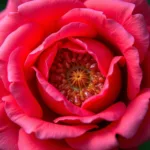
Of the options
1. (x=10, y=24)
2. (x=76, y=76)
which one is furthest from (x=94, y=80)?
(x=10, y=24)

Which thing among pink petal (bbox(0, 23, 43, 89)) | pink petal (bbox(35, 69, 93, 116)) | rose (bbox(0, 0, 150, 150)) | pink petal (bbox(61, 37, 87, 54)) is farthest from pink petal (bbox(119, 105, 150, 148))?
pink petal (bbox(0, 23, 43, 89))

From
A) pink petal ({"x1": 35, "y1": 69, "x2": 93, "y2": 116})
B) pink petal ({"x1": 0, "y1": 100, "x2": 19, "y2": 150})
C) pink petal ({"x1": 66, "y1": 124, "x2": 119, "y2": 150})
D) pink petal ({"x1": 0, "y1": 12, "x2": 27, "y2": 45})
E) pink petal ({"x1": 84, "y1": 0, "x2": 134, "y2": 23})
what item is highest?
pink petal ({"x1": 84, "y1": 0, "x2": 134, "y2": 23})

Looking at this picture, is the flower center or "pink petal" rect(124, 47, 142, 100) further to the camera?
the flower center

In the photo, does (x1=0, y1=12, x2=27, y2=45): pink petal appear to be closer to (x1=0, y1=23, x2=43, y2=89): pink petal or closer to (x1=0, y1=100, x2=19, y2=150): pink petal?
(x1=0, y1=23, x2=43, y2=89): pink petal

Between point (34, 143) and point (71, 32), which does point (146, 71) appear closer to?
point (71, 32)

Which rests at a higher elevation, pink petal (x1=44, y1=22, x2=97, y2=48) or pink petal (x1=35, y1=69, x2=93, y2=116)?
pink petal (x1=44, y1=22, x2=97, y2=48)

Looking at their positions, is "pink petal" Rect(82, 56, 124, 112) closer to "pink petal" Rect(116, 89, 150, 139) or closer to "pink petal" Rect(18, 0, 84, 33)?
"pink petal" Rect(116, 89, 150, 139)

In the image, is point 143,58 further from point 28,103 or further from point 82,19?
point 28,103

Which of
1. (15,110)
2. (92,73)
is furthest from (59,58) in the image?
(15,110)

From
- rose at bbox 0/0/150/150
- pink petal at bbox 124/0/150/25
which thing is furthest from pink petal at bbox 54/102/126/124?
pink petal at bbox 124/0/150/25
